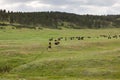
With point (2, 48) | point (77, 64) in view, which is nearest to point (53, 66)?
point (77, 64)

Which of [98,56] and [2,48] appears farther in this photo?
[2,48]

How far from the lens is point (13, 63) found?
77.4m

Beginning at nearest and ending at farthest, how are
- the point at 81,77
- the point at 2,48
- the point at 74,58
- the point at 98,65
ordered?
the point at 81,77
the point at 98,65
the point at 74,58
the point at 2,48

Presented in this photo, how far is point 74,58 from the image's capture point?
77125 mm

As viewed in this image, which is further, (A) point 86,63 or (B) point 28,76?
(A) point 86,63

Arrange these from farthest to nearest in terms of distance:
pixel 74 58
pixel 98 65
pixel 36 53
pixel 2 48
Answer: pixel 2 48 → pixel 36 53 → pixel 74 58 → pixel 98 65

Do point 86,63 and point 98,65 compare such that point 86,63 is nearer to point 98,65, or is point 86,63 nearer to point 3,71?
point 98,65

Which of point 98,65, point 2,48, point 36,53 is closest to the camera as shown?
point 98,65

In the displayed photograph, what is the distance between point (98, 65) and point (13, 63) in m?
17.6

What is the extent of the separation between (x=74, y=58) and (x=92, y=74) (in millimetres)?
12351

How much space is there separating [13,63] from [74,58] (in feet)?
40.6

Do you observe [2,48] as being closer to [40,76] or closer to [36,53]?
[36,53]

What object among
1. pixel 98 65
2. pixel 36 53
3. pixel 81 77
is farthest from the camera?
pixel 36 53

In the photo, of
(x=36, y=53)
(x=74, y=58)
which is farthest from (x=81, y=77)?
(x=36, y=53)
